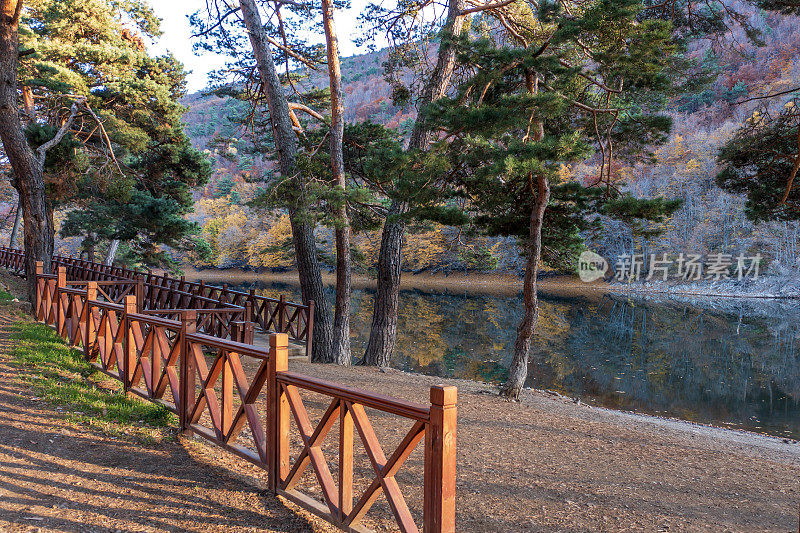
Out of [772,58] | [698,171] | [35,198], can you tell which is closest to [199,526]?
[35,198]

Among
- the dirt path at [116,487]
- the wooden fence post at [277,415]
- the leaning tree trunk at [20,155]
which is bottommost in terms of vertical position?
the dirt path at [116,487]

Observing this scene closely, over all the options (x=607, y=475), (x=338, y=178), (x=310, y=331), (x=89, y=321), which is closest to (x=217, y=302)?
(x=310, y=331)

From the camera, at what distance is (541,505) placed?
379 cm

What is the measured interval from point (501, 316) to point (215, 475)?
903 inches

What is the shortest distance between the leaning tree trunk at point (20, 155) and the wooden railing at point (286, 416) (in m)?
6.01

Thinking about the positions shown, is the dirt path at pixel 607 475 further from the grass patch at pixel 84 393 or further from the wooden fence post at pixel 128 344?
the wooden fence post at pixel 128 344

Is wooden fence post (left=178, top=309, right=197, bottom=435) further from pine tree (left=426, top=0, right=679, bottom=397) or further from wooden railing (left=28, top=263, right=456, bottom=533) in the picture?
pine tree (left=426, top=0, right=679, bottom=397)

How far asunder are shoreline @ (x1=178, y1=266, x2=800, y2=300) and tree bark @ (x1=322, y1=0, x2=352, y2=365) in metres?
20.4

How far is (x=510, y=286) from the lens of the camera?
1788 inches

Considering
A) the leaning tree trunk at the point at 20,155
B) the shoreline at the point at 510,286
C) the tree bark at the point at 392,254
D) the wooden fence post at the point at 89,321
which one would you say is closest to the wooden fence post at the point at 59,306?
the wooden fence post at the point at 89,321

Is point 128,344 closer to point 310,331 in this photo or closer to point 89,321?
point 89,321

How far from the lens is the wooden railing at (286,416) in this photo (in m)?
2.35

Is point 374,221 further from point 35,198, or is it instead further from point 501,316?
point 501,316

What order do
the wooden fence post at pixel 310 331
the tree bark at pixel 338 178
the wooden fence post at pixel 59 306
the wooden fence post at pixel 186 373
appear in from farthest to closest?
the wooden fence post at pixel 310 331
the tree bark at pixel 338 178
the wooden fence post at pixel 59 306
the wooden fence post at pixel 186 373
